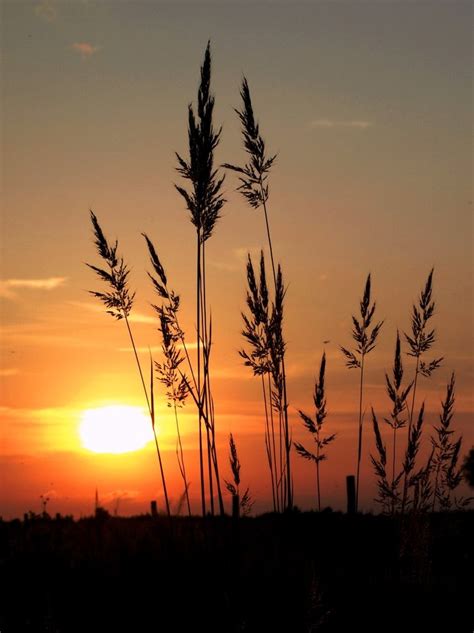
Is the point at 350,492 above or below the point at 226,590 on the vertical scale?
above

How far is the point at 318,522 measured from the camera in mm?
9203

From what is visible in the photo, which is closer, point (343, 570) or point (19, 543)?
point (343, 570)

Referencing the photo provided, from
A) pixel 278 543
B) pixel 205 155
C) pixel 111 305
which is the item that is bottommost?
pixel 278 543

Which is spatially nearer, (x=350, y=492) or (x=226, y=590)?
(x=226, y=590)

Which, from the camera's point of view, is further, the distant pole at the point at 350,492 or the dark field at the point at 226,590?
the distant pole at the point at 350,492

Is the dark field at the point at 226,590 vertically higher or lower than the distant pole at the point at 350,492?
lower

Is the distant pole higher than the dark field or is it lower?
higher

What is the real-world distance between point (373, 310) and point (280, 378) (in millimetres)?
1144

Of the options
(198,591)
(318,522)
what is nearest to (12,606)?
(198,591)

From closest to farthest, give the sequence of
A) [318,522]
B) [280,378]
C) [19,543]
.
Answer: [280,378] < [19,543] < [318,522]

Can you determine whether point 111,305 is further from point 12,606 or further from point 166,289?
point 12,606

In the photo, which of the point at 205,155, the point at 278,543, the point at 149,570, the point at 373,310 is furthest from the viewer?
the point at 373,310

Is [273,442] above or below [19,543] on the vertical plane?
above

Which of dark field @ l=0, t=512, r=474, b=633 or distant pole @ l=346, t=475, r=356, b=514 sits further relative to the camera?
distant pole @ l=346, t=475, r=356, b=514
